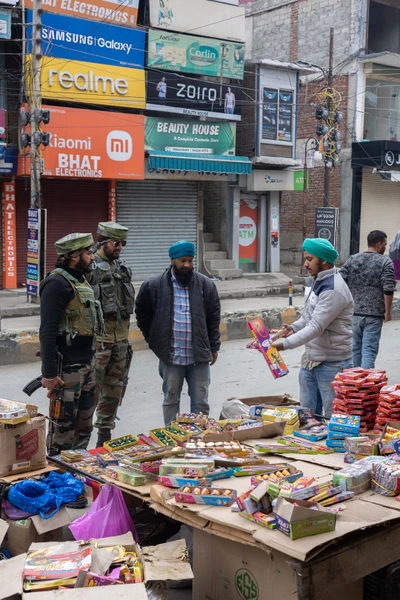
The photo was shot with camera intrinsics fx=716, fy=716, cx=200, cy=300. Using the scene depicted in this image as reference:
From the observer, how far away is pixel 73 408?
5.53 metres

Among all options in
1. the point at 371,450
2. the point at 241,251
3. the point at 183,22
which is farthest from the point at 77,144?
the point at 371,450

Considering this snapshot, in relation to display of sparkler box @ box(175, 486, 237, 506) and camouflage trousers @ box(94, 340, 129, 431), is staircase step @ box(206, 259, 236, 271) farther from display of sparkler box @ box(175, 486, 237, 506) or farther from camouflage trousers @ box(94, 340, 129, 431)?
display of sparkler box @ box(175, 486, 237, 506)

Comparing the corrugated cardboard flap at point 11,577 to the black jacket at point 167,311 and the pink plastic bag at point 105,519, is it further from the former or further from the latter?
the black jacket at point 167,311

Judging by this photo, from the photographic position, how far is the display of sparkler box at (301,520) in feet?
10.6

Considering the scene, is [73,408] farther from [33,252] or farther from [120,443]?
[33,252]

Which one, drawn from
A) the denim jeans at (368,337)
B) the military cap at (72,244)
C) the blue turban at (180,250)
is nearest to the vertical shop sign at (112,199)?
the denim jeans at (368,337)

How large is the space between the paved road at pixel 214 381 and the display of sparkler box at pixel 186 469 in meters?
3.50

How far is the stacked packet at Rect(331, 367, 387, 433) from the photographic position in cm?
512

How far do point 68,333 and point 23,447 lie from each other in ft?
3.66

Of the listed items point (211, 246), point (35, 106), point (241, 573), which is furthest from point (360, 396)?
point (211, 246)

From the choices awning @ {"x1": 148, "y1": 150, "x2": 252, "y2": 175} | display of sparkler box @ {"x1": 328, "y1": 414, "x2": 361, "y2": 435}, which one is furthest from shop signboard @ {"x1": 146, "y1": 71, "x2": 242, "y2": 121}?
display of sparkler box @ {"x1": 328, "y1": 414, "x2": 361, "y2": 435}

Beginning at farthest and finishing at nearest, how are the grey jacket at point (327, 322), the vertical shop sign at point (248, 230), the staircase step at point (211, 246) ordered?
the vertical shop sign at point (248, 230), the staircase step at point (211, 246), the grey jacket at point (327, 322)

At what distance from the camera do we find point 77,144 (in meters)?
19.1

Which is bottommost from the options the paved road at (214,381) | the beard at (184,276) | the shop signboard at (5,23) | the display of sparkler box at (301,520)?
the paved road at (214,381)
